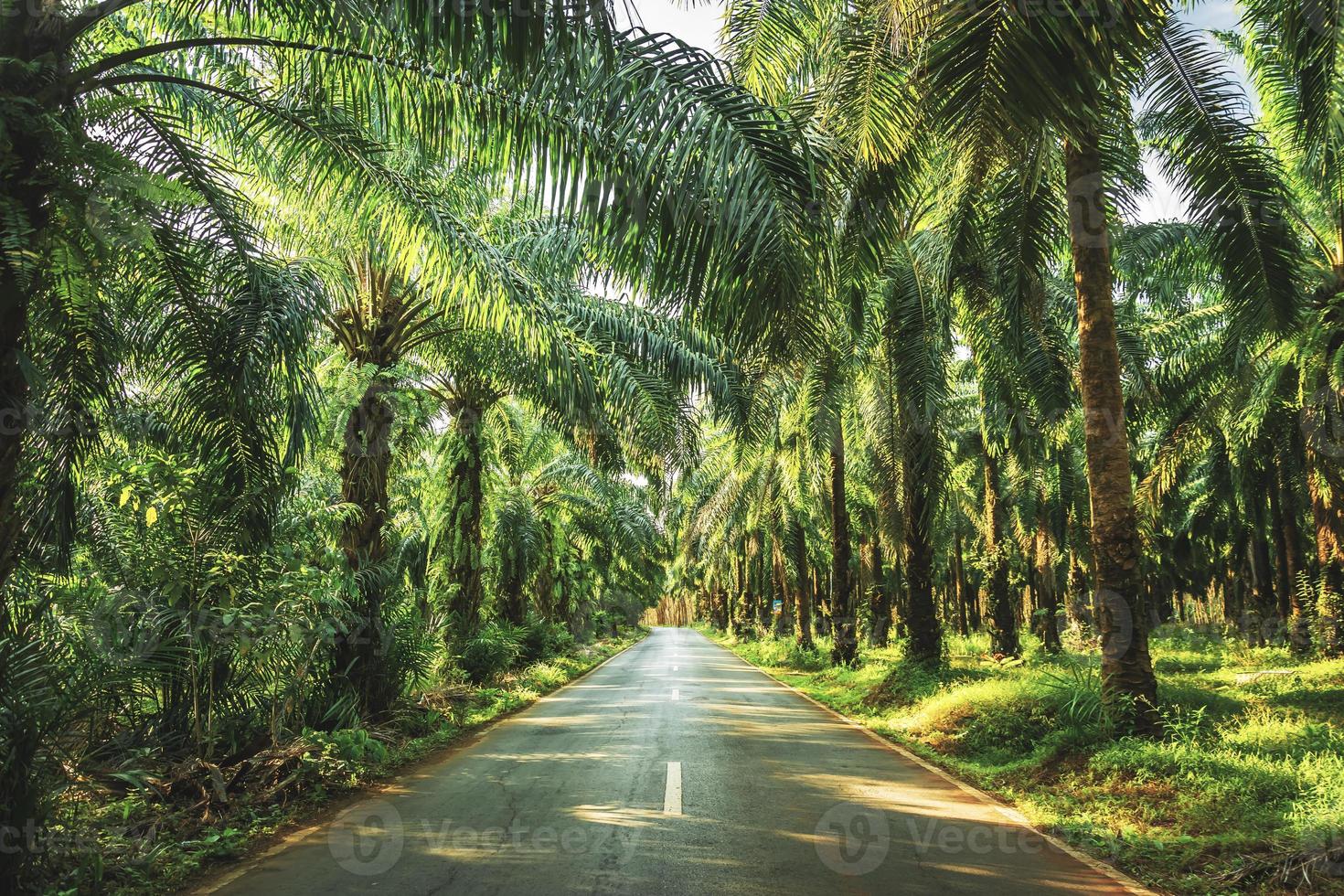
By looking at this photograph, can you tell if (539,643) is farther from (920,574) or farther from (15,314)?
(15,314)

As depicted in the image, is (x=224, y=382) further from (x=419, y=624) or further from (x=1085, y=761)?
(x=1085, y=761)

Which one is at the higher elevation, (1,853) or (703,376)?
(703,376)

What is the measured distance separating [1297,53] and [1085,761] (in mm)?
6576

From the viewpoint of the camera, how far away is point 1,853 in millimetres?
4273

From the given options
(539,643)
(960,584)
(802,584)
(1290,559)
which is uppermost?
(1290,559)

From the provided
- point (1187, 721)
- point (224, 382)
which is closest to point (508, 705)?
point (224, 382)

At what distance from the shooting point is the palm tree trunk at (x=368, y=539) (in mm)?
10367

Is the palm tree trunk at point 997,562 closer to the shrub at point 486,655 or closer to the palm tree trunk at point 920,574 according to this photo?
the palm tree trunk at point 920,574

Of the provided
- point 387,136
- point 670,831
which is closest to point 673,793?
point 670,831

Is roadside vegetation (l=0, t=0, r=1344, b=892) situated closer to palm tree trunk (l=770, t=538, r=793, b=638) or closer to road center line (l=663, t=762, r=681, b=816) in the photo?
road center line (l=663, t=762, r=681, b=816)

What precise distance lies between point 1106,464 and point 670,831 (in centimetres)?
608

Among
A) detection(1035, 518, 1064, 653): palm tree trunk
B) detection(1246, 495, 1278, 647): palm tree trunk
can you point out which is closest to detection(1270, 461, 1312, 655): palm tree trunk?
detection(1246, 495, 1278, 647): palm tree trunk

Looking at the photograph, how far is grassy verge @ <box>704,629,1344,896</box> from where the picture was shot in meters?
5.20

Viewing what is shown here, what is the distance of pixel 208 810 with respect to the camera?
652 centimetres
